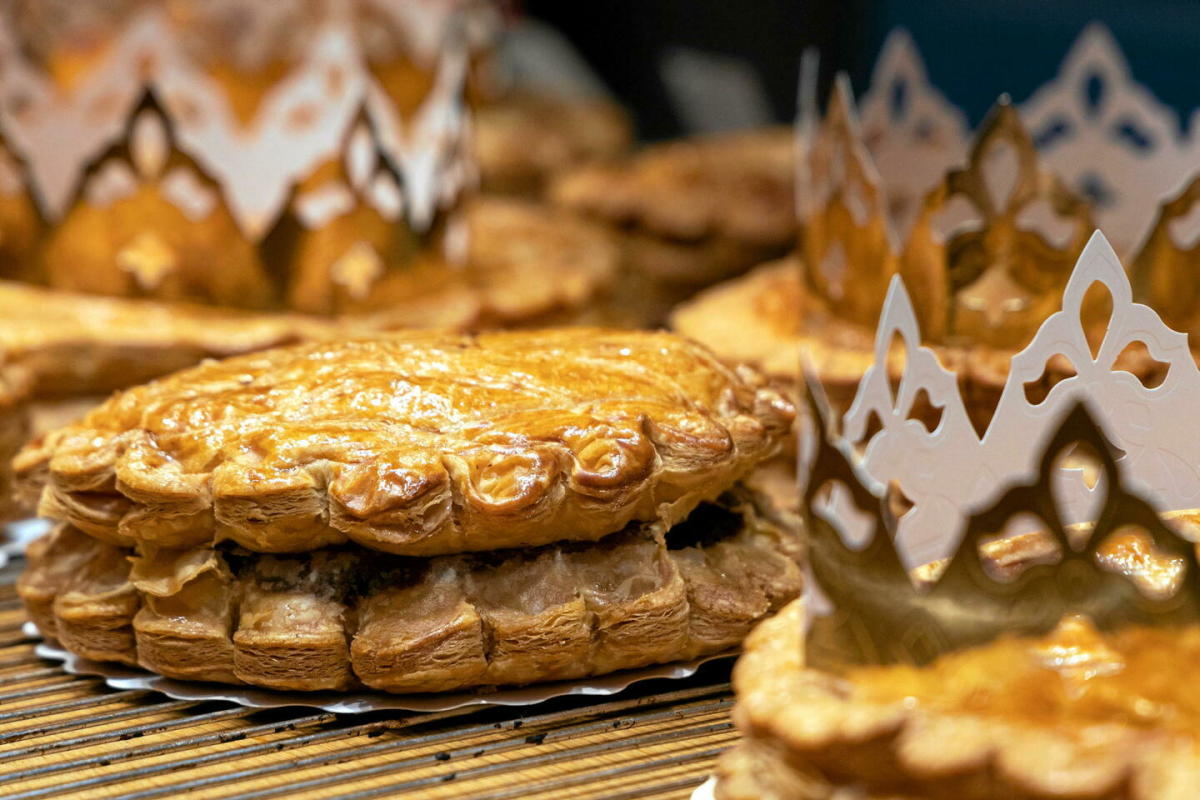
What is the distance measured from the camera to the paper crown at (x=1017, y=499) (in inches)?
48.5

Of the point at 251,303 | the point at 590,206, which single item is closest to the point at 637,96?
the point at 590,206

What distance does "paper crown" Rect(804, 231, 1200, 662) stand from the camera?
1231 millimetres

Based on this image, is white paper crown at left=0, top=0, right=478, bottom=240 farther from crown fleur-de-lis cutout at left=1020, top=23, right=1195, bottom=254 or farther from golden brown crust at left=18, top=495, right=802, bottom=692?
crown fleur-de-lis cutout at left=1020, top=23, right=1195, bottom=254

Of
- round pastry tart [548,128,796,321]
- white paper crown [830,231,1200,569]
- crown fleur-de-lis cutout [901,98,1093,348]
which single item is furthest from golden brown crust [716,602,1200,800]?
round pastry tart [548,128,796,321]

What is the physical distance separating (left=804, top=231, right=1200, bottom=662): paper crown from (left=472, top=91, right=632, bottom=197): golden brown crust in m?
2.70

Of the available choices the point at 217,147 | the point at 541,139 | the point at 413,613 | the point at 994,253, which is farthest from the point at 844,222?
the point at 541,139

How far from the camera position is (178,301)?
8.43 ft

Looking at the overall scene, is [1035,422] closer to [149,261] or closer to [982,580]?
[982,580]

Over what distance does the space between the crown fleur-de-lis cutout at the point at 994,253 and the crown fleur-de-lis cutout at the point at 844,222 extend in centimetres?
10

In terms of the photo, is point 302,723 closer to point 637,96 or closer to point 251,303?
point 251,303

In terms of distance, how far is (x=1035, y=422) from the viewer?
1567 mm

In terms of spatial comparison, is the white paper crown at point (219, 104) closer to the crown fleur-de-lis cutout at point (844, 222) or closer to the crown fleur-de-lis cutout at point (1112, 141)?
the crown fleur-de-lis cutout at point (844, 222)

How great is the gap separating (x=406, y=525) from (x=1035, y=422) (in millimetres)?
649

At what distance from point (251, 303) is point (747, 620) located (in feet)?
4.04
